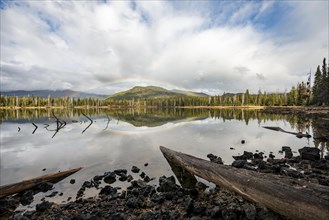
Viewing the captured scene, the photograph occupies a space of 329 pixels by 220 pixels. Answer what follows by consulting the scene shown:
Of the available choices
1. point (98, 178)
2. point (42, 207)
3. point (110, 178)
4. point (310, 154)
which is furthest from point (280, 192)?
point (310, 154)

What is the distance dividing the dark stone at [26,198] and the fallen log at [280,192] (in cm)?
900

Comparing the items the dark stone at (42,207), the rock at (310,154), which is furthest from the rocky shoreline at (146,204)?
the rock at (310,154)

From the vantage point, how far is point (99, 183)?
41.3 feet

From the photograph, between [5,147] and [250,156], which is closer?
[250,156]

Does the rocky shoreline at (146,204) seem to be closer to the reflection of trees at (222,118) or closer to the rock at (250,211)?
the rock at (250,211)

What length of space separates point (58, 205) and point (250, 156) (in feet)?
49.1

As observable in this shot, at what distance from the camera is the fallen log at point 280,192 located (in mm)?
5332

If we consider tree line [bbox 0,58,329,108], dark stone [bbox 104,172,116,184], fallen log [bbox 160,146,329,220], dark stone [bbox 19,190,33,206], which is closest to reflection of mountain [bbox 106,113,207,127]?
dark stone [bbox 104,172,116,184]

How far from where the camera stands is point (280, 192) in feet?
20.4

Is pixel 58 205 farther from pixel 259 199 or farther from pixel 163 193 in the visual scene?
pixel 259 199

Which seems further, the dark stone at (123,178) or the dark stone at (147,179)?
the dark stone at (123,178)

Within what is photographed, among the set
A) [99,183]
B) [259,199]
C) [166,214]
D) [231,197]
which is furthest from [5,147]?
[259,199]

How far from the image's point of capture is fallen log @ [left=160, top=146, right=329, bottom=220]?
17.5 ft

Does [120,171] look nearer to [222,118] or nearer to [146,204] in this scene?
[146,204]
